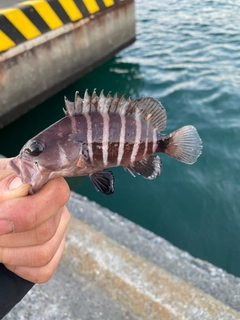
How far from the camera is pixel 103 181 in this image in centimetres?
164

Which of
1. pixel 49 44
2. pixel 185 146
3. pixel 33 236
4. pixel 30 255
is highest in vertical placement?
pixel 185 146

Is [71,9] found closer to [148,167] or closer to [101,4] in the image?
[101,4]

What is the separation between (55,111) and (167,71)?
254 cm

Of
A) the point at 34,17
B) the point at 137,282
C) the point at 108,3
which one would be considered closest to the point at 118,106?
the point at 137,282

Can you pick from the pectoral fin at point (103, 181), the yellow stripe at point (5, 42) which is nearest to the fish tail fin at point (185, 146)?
the pectoral fin at point (103, 181)

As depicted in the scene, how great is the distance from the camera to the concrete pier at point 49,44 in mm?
5266

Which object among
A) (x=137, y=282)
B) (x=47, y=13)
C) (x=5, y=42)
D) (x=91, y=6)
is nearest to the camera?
(x=137, y=282)

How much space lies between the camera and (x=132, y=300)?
9.27ft

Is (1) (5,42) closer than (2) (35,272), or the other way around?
(2) (35,272)

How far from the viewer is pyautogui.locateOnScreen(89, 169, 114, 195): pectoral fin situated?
163 centimetres

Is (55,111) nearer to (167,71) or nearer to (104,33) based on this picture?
(104,33)

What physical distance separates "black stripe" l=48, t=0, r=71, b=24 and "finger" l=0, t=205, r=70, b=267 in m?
4.88

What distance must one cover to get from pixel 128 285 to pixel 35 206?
161 cm

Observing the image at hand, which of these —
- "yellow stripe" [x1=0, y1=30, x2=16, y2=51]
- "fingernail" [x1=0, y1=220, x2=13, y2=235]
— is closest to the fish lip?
"fingernail" [x1=0, y1=220, x2=13, y2=235]
